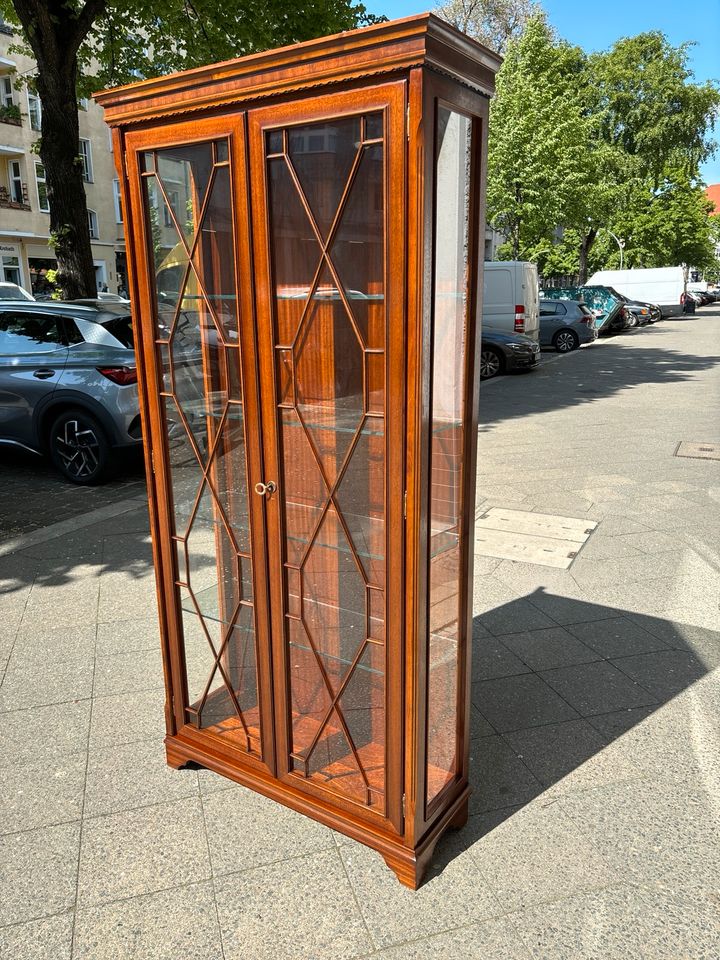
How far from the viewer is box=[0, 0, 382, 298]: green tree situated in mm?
9500

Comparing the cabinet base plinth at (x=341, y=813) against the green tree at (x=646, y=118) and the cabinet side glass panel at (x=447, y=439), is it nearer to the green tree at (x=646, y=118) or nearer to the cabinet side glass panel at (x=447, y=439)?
the cabinet side glass panel at (x=447, y=439)

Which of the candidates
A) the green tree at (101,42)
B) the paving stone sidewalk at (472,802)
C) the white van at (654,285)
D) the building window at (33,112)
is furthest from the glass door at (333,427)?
the white van at (654,285)

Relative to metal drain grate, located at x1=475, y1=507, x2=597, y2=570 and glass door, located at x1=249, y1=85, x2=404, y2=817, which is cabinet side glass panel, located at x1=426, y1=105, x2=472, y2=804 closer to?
glass door, located at x1=249, y1=85, x2=404, y2=817

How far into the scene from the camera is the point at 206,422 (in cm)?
266

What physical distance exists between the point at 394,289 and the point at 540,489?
553 cm

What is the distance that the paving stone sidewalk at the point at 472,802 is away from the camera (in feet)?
7.58

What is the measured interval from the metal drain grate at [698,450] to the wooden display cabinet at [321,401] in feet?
22.5

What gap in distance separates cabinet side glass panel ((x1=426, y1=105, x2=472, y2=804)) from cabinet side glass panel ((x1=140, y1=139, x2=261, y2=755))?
2.22 feet

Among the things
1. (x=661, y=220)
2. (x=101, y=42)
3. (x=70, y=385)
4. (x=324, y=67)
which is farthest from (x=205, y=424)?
(x=661, y=220)

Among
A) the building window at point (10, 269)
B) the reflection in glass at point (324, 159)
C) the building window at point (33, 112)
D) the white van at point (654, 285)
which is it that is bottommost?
the reflection in glass at point (324, 159)

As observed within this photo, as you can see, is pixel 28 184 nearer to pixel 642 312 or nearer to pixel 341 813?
pixel 642 312

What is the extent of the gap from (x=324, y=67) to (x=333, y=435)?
3.33 ft

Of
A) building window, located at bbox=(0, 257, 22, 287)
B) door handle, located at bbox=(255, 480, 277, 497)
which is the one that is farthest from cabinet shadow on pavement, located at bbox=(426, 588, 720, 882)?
building window, located at bbox=(0, 257, 22, 287)

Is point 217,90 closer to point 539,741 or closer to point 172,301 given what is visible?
point 172,301
